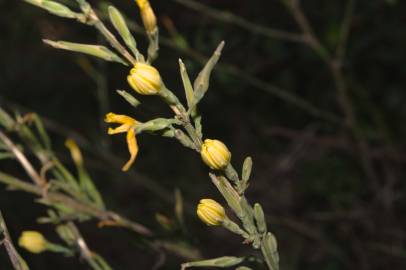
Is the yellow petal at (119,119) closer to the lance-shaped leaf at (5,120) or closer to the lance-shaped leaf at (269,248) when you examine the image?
the lance-shaped leaf at (269,248)

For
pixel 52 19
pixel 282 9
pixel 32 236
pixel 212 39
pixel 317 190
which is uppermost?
pixel 282 9

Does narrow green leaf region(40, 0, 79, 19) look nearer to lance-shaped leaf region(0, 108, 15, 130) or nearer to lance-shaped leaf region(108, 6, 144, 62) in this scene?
lance-shaped leaf region(108, 6, 144, 62)

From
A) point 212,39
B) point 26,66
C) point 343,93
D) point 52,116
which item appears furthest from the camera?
point 26,66

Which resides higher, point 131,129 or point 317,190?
point 317,190

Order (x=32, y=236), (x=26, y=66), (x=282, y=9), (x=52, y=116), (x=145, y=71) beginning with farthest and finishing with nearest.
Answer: (x=26, y=66) → (x=52, y=116) → (x=282, y=9) → (x=32, y=236) → (x=145, y=71)

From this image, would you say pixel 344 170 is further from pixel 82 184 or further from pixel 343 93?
pixel 82 184

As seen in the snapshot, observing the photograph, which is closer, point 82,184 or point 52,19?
point 82,184

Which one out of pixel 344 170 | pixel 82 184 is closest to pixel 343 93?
pixel 344 170

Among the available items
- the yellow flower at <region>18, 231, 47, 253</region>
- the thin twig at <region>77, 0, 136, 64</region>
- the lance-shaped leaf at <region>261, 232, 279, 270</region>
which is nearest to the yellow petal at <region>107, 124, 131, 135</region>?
the thin twig at <region>77, 0, 136, 64</region>
